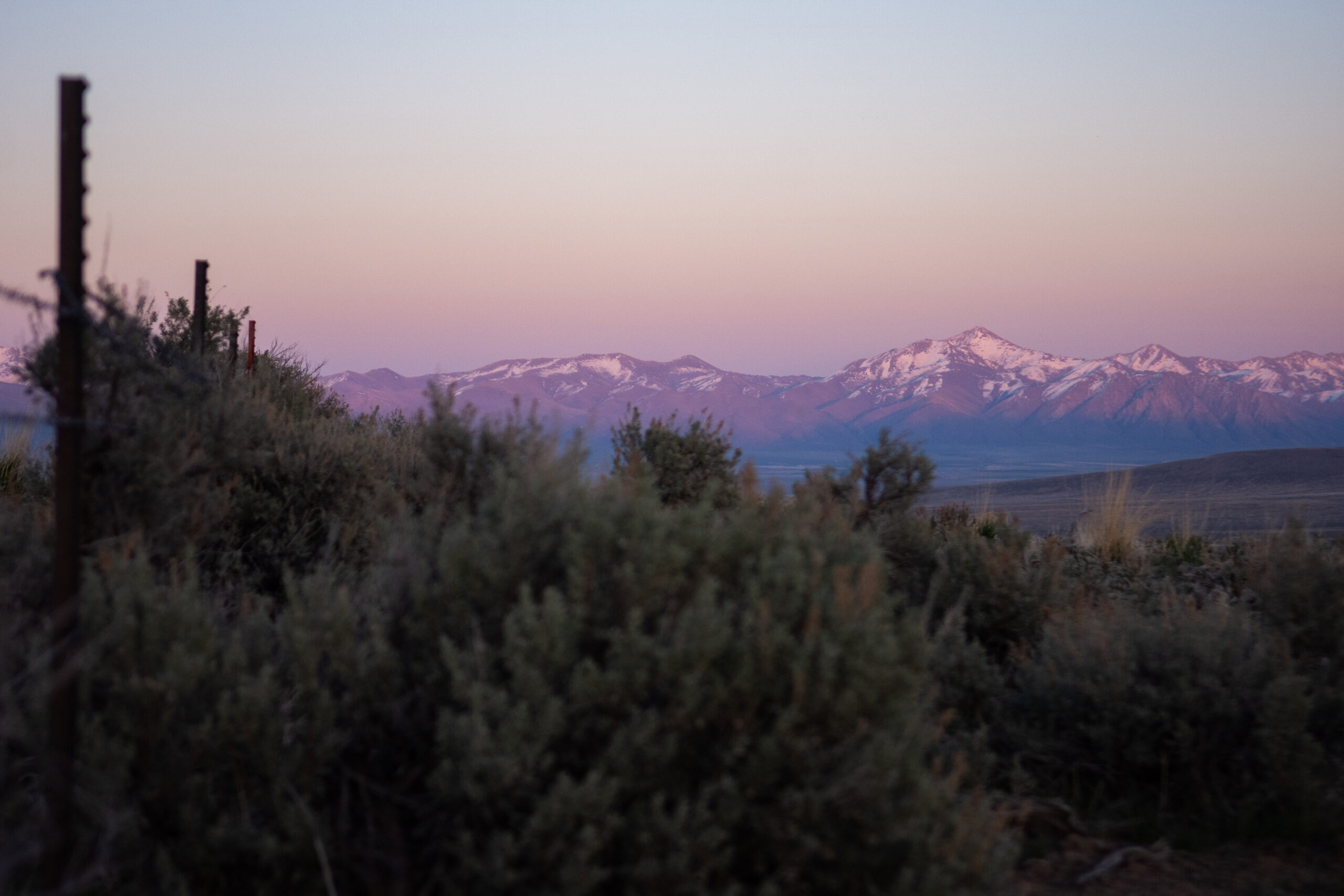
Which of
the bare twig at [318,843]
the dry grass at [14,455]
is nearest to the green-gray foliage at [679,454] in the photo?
the bare twig at [318,843]

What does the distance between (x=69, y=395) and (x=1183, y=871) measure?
4437 mm

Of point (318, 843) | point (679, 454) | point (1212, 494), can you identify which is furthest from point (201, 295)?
point (1212, 494)

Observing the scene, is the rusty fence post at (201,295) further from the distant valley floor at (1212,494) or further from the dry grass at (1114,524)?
the distant valley floor at (1212,494)

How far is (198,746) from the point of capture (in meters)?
2.92

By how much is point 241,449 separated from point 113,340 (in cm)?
221

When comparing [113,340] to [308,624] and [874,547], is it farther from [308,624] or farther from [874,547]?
[874,547]

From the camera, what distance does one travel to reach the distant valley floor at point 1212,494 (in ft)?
55.1

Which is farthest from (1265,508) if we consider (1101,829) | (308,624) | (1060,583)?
(308,624)

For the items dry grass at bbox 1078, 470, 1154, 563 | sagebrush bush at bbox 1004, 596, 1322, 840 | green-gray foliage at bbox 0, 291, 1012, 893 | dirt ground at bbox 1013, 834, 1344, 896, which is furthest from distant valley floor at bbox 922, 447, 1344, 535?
green-gray foliage at bbox 0, 291, 1012, 893

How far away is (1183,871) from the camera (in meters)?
3.76

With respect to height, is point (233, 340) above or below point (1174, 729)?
above

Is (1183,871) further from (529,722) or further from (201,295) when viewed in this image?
(201,295)

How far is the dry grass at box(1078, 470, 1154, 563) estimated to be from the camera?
10414 millimetres

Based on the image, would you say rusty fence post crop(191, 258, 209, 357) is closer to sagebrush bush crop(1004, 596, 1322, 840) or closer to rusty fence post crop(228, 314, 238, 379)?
rusty fence post crop(228, 314, 238, 379)
